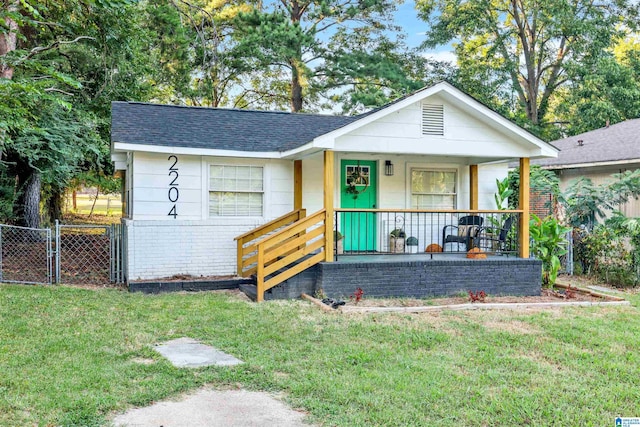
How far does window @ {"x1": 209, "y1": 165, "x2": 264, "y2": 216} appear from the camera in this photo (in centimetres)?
1001

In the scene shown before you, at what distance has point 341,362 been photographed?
5008mm

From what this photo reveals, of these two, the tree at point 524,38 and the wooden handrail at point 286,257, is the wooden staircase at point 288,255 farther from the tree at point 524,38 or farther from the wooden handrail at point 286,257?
the tree at point 524,38

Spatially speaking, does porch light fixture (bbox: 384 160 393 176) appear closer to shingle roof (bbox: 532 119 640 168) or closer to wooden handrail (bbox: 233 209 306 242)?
wooden handrail (bbox: 233 209 306 242)

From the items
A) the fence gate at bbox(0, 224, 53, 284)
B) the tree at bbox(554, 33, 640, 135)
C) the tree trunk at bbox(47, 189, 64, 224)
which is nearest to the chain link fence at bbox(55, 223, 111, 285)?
the fence gate at bbox(0, 224, 53, 284)

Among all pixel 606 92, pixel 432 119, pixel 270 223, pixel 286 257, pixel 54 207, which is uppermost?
pixel 606 92

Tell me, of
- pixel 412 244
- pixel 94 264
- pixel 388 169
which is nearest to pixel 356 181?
pixel 388 169

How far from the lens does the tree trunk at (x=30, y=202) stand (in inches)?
587

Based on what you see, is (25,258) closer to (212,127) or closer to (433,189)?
(212,127)

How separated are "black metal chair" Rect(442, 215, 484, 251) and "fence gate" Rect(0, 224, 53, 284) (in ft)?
24.4

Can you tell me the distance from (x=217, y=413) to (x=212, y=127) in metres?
7.59

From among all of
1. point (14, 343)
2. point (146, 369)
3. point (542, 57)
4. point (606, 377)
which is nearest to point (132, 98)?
point (14, 343)

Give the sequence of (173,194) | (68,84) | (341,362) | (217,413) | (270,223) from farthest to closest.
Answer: (68,84)
(270,223)
(173,194)
(341,362)
(217,413)

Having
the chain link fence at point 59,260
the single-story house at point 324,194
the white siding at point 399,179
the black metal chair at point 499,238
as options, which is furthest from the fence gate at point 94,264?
the black metal chair at point 499,238

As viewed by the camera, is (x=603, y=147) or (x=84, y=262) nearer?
(x=84, y=262)
